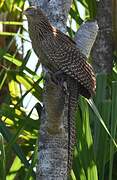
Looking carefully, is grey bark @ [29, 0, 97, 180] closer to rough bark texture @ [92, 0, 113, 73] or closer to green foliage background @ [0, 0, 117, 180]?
green foliage background @ [0, 0, 117, 180]

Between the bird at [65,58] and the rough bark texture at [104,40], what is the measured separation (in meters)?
0.43

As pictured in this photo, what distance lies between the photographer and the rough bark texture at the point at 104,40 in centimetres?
257

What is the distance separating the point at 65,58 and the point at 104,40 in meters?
0.63

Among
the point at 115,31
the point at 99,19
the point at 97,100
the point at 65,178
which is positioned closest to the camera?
the point at 65,178

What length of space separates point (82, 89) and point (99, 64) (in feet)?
2.21

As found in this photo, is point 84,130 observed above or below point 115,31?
below

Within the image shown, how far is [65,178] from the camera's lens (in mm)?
1701

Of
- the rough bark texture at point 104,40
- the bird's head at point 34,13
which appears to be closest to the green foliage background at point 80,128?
the rough bark texture at point 104,40

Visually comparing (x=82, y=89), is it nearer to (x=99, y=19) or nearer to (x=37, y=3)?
(x=37, y=3)

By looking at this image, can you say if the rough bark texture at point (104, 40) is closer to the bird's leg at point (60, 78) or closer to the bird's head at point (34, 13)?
the bird's head at point (34, 13)

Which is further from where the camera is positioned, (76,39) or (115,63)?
(115,63)

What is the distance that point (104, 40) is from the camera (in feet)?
8.67

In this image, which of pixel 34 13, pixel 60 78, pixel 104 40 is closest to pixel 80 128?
pixel 60 78

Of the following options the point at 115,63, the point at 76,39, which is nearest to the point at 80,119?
the point at 76,39
